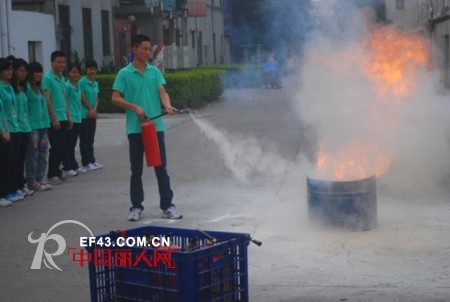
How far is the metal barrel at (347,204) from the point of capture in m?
7.78

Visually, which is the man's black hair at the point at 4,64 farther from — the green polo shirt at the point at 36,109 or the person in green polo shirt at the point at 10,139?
the green polo shirt at the point at 36,109

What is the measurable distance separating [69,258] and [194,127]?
41.0 feet

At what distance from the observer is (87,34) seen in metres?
28.8

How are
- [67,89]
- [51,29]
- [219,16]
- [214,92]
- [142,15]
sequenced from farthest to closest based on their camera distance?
[219,16]
[142,15]
[214,92]
[51,29]
[67,89]

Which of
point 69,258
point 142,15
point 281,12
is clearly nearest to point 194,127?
point 281,12

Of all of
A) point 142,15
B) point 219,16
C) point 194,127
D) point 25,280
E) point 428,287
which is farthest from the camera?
point 219,16

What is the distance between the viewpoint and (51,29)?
24516 millimetres

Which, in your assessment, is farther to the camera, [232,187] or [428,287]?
[232,187]

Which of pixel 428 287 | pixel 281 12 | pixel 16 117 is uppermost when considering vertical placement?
pixel 281 12

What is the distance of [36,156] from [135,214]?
2.76m

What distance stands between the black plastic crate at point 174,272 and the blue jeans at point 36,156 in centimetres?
601

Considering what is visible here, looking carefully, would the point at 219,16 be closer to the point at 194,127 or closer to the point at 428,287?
the point at 194,127

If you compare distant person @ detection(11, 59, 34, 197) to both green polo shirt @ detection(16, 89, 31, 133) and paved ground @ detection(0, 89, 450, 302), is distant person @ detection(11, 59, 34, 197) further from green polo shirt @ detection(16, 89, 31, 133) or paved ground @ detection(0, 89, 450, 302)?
paved ground @ detection(0, 89, 450, 302)

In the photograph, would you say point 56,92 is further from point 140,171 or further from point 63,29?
point 63,29
